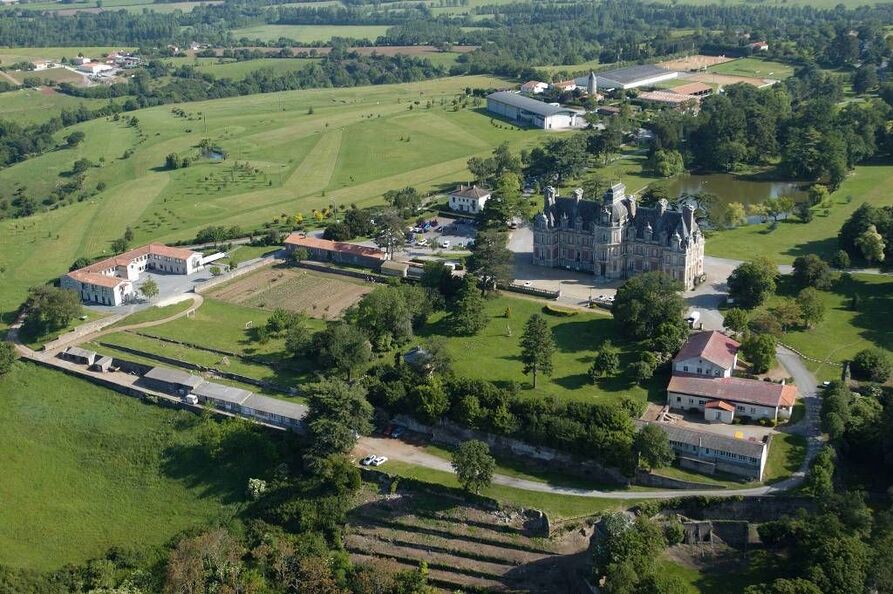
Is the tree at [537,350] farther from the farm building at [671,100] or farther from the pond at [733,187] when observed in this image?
the farm building at [671,100]

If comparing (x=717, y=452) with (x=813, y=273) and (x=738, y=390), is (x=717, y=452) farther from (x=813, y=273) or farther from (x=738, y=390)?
(x=813, y=273)

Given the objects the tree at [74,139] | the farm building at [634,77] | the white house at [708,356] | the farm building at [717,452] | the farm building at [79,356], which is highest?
the farm building at [634,77]

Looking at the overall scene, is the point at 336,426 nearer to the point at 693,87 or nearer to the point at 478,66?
the point at 693,87

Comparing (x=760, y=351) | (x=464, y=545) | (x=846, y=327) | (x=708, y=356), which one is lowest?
(x=464, y=545)

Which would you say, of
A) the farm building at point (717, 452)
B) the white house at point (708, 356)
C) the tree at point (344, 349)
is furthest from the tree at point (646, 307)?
the tree at point (344, 349)

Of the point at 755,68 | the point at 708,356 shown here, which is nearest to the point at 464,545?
the point at 708,356

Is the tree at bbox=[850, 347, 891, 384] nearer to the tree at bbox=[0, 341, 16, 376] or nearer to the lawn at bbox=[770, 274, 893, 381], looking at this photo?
the lawn at bbox=[770, 274, 893, 381]
